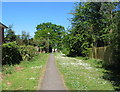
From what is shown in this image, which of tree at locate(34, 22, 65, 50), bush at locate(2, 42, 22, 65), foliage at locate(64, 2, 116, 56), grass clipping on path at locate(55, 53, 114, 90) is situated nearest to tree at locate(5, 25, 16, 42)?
foliage at locate(64, 2, 116, 56)

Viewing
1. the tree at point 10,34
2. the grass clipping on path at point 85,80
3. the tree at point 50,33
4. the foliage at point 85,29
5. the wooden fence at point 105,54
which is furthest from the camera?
the tree at point 50,33

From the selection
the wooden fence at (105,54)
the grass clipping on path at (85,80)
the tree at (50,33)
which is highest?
the tree at (50,33)

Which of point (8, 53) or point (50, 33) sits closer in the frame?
point (8, 53)

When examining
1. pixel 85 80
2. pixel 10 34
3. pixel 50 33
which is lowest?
pixel 85 80

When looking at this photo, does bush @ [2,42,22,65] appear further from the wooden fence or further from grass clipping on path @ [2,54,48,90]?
the wooden fence

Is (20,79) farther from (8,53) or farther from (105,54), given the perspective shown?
(105,54)

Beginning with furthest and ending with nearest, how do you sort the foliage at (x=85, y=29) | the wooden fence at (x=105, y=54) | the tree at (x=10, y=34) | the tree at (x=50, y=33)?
the tree at (x=50, y=33) < the tree at (x=10, y=34) < the foliage at (x=85, y=29) < the wooden fence at (x=105, y=54)

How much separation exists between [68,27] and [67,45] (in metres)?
3.95

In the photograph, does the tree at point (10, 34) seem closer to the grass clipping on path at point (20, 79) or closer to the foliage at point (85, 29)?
the foliage at point (85, 29)

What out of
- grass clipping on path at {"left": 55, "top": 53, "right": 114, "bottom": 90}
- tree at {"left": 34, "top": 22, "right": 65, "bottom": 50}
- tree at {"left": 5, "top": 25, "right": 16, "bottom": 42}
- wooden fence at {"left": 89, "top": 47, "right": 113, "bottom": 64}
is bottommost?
grass clipping on path at {"left": 55, "top": 53, "right": 114, "bottom": 90}

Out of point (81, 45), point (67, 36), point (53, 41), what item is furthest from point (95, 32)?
point (53, 41)

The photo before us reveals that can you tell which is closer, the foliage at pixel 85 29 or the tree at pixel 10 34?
the foliage at pixel 85 29

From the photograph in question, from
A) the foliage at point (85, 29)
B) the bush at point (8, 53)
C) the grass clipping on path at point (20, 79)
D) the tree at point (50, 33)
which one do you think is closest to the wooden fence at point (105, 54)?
the foliage at point (85, 29)

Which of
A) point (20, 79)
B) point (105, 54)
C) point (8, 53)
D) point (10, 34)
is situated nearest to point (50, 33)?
point (10, 34)
